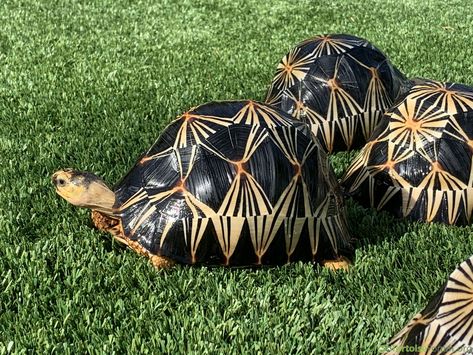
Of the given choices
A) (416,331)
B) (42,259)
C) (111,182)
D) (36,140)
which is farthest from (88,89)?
(416,331)

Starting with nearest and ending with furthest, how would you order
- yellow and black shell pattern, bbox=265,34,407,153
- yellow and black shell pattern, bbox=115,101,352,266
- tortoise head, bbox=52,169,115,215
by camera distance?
yellow and black shell pattern, bbox=115,101,352,266, tortoise head, bbox=52,169,115,215, yellow and black shell pattern, bbox=265,34,407,153

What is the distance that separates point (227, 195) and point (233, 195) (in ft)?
Answer: 0.08

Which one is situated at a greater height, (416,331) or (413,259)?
(416,331)

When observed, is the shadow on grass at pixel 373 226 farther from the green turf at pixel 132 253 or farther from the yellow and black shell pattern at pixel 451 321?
the yellow and black shell pattern at pixel 451 321

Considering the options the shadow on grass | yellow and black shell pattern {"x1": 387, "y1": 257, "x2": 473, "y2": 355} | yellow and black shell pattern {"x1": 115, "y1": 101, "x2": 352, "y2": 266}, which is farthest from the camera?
the shadow on grass

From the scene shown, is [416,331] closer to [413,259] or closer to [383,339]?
[383,339]

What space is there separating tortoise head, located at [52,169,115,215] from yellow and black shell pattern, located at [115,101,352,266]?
55 mm

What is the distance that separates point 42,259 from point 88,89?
8.49 feet

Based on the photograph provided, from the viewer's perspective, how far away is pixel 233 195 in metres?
2.43

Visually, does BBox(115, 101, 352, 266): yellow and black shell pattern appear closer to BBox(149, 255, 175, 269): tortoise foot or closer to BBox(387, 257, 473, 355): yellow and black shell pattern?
BBox(149, 255, 175, 269): tortoise foot

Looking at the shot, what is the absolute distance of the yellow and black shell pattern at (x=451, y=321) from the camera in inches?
59.1

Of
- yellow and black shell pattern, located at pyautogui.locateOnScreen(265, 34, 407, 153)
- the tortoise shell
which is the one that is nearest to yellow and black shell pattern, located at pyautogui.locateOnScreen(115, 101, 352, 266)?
the tortoise shell

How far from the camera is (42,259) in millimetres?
2562

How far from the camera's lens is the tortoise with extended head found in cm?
243
